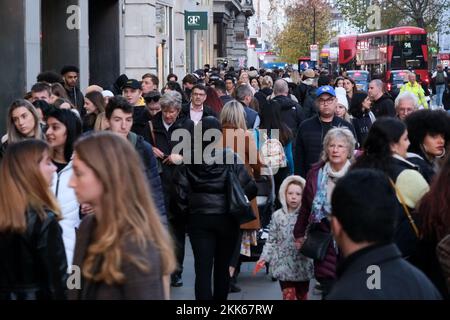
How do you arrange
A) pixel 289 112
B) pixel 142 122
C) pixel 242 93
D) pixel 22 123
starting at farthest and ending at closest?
pixel 289 112 → pixel 242 93 → pixel 142 122 → pixel 22 123

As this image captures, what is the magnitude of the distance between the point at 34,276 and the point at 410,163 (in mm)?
2592

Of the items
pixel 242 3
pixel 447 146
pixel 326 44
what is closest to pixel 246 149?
pixel 447 146

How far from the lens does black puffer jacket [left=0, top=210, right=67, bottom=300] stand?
4898 millimetres

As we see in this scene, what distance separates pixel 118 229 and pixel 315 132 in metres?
7.13

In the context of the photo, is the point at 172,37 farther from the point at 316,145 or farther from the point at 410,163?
the point at 410,163

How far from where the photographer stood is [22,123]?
8.46 metres

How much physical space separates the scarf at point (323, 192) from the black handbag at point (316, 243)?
9 centimetres

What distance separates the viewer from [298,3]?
350ft

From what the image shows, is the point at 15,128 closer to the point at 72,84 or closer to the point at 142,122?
the point at 142,122

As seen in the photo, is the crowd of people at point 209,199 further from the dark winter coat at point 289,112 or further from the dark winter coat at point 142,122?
the dark winter coat at point 289,112

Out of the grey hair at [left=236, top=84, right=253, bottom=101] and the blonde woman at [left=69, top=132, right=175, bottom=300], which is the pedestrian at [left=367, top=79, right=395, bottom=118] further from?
the blonde woman at [left=69, top=132, right=175, bottom=300]

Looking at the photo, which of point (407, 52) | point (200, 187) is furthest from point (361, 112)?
point (407, 52)

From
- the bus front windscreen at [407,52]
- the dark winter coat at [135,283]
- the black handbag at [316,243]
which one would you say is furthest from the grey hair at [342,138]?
the bus front windscreen at [407,52]

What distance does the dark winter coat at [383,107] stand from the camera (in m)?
13.2
